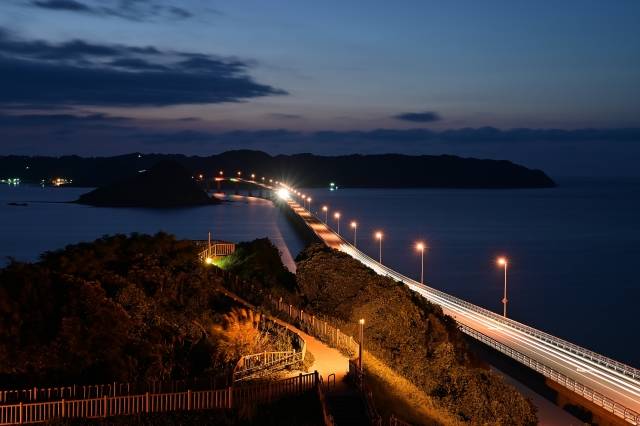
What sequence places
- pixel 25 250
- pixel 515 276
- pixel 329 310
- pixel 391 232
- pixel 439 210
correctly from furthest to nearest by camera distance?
1. pixel 439 210
2. pixel 391 232
3. pixel 25 250
4. pixel 515 276
5. pixel 329 310

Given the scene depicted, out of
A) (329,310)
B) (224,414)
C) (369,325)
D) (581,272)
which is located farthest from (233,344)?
(581,272)

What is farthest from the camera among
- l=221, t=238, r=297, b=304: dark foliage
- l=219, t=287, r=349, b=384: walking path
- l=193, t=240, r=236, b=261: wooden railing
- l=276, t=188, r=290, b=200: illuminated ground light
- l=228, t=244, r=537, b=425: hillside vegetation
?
l=276, t=188, r=290, b=200: illuminated ground light

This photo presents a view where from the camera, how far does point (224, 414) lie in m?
15.4

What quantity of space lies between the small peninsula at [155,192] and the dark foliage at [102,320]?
156846 millimetres

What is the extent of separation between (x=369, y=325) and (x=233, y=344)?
8.14 metres

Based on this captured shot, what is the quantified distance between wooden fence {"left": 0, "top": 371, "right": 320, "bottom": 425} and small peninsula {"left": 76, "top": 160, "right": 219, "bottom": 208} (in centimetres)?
16448

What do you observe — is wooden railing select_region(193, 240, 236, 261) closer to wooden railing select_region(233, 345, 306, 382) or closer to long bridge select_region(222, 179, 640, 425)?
long bridge select_region(222, 179, 640, 425)

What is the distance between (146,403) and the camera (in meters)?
15.3

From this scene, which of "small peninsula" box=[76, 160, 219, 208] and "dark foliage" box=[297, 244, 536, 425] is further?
"small peninsula" box=[76, 160, 219, 208]

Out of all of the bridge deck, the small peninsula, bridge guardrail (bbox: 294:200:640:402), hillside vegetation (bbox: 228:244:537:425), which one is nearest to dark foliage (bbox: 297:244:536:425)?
hillside vegetation (bbox: 228:244:537:425)

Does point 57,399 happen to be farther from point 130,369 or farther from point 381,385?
point 381,385

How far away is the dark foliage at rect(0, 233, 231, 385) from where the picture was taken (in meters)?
17.4

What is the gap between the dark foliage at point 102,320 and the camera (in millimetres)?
17375

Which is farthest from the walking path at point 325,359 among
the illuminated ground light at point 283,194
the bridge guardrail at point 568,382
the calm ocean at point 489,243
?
the illuminated ground light at point 283,194
